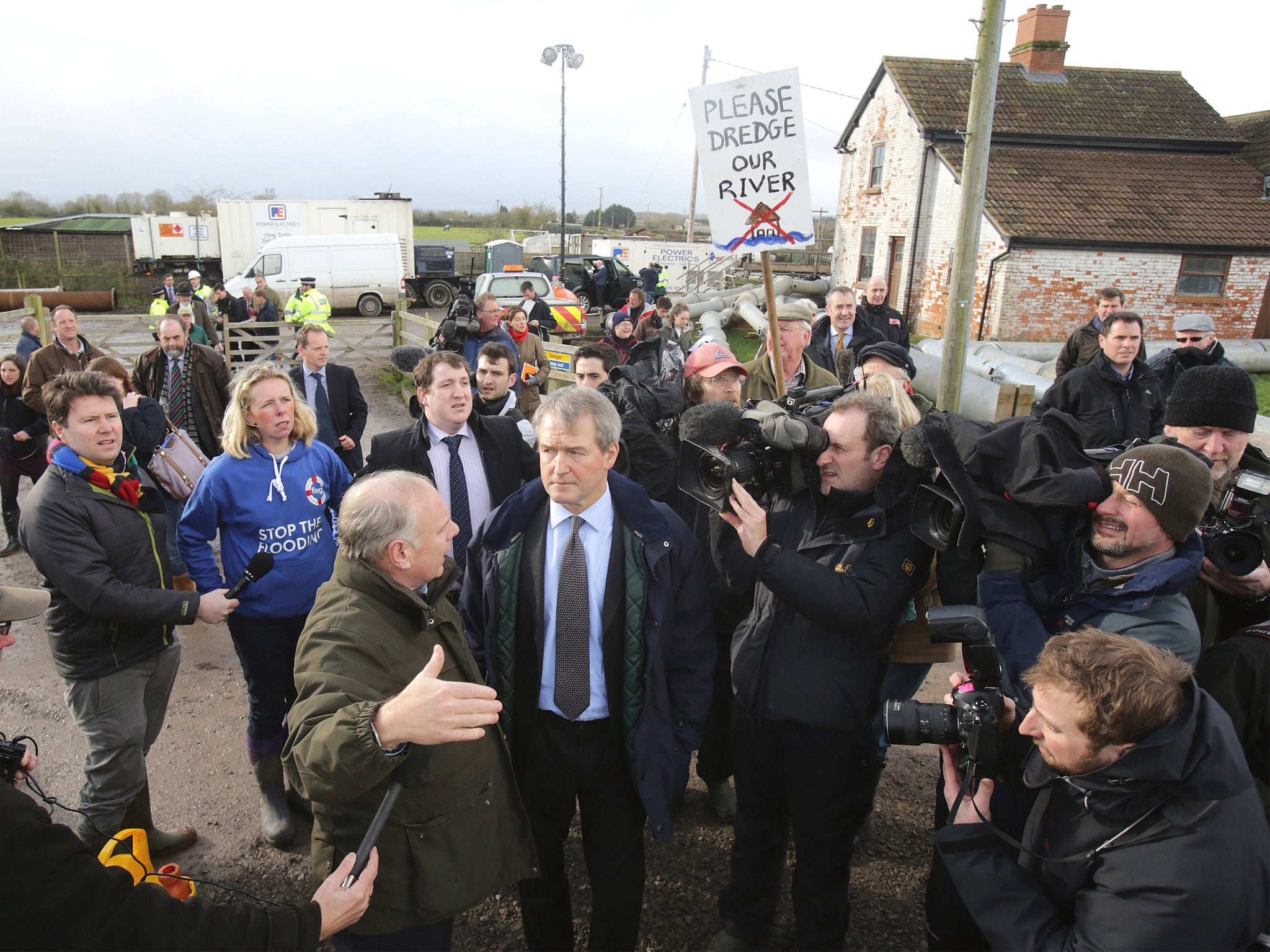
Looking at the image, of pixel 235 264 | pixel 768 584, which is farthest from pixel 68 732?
pixel 235 264

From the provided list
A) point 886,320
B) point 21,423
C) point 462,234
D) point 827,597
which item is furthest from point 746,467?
point 462,234

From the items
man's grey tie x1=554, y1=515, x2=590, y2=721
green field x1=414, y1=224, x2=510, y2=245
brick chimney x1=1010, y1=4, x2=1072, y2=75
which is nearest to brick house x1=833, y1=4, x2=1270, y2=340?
brick chimney x1=1010, y1=4, x2=1072, y2=75

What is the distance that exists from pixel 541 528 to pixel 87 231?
37.2 m

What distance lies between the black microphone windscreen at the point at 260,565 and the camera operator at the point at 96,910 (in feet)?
4.99

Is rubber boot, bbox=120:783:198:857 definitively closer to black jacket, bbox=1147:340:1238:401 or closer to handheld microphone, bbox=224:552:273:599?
handheld microphone, bbox=224:552:273:599

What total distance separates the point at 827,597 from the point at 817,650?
0.94 ft

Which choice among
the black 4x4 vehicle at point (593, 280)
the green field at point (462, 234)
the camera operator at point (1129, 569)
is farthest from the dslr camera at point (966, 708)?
the green field at point (462, 234)

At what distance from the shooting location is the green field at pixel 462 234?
5572 centimetres

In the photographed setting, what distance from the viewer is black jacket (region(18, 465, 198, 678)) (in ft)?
9.25

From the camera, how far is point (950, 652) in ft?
10.3

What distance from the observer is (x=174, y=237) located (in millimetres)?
28859

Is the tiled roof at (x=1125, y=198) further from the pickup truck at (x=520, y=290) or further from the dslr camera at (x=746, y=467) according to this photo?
the dslr camera at (x=746, y=467)

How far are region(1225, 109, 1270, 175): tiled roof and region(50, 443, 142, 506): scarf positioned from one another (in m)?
23.4

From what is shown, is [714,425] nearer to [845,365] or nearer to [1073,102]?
[845,365]
